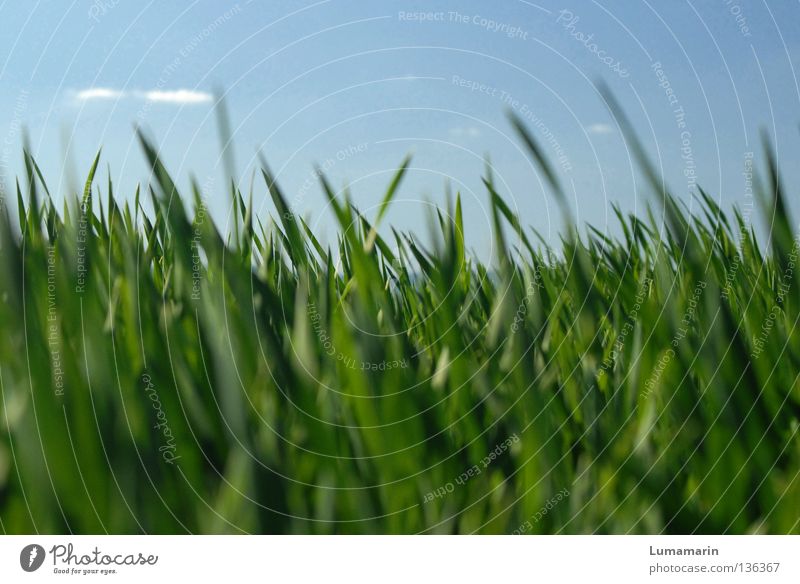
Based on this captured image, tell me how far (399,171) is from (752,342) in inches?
15.4

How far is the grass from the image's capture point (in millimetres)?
584

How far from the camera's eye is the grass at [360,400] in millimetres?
584

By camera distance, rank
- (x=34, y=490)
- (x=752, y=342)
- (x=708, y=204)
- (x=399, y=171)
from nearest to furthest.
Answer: (x=34, y=490)
(x=752, y=342)
(x=399, y=171)
(x=708, y=204)

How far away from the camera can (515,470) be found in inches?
23.9

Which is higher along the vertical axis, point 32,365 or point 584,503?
point 32,365

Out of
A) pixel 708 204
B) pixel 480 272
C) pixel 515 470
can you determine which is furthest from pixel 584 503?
pixel 708 204

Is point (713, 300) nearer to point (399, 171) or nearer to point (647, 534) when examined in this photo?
point (647, 534)

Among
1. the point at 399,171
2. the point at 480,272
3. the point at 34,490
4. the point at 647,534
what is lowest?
the point at 647,534
